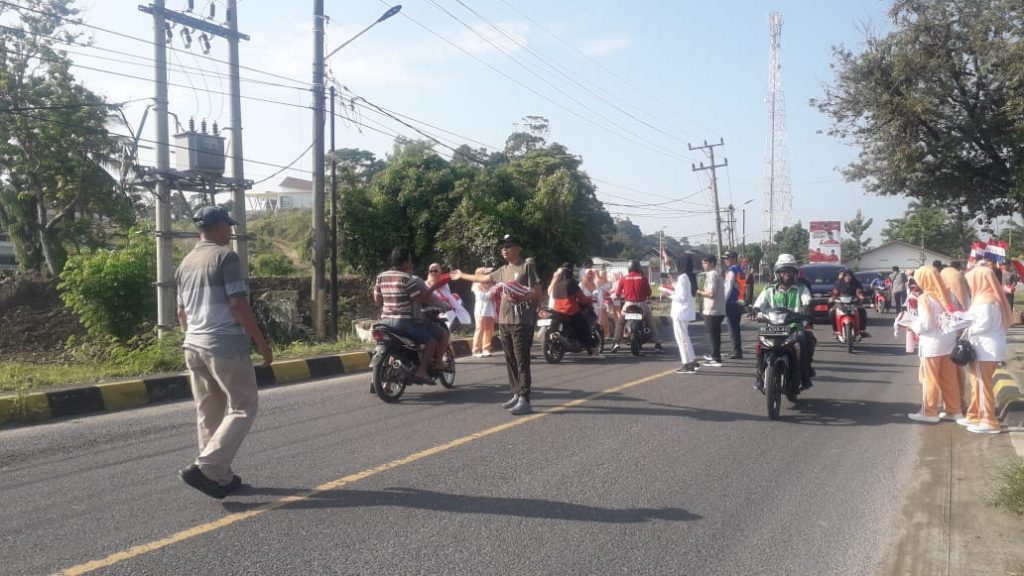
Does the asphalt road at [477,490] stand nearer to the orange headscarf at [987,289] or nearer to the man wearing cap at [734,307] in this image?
the orange headscarf at [987,289]

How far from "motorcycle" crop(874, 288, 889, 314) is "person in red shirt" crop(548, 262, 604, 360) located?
15.6 metres

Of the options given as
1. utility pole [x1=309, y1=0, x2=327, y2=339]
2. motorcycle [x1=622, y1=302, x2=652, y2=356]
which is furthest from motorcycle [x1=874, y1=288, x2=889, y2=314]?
utility pole [x1=309, y1=0, x2=327, y2=339]

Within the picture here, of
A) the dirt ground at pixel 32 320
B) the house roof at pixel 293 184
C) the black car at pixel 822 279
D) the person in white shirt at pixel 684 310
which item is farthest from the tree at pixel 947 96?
the house roof at pixel 293 184

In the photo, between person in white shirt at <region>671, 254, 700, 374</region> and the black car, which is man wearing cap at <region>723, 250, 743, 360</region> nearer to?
person in white shirt at <region>671, 254, 700, 374</region>

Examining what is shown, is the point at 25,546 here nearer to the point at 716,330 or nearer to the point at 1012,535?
the point at 1012,535

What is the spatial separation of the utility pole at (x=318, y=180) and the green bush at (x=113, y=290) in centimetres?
316

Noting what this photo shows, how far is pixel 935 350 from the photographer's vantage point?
7.64m

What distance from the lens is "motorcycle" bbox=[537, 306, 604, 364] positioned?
1272 cm

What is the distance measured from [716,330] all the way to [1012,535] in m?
7.44

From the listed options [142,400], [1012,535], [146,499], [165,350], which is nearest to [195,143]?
[165,350]

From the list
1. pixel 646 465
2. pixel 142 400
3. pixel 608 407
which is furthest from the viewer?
pixel 142 400

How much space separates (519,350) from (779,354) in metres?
2.63

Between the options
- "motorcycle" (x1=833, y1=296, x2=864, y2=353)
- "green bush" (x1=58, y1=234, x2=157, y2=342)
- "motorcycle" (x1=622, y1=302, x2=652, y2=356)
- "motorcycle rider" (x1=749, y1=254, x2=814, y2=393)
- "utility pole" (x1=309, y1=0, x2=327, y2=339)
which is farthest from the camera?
"utility pole" (x1=309, y1=0, x2=327, y2=339)

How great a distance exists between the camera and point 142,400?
9055mm
